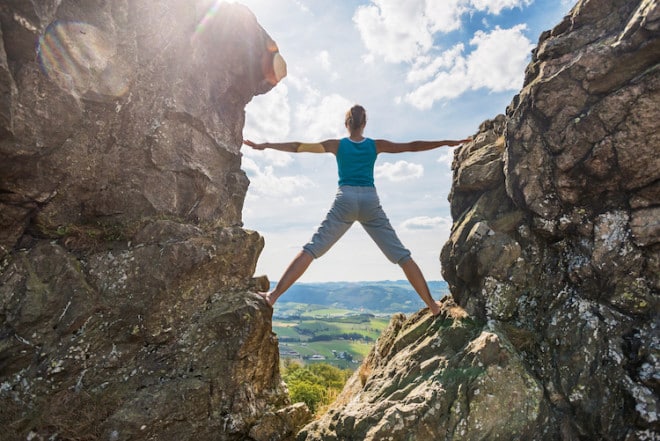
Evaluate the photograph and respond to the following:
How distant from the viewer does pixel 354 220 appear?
9.16m

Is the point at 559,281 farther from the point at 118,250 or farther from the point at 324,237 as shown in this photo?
the point at 118,250

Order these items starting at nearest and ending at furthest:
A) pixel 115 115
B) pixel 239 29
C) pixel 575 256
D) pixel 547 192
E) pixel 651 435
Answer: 1. pixel 651 435
2. pixel 575 256
3. pixel 547 192
4. pixel 115 115
5. pixel 239 29

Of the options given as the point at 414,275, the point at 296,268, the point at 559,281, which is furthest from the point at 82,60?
the point at 559,281

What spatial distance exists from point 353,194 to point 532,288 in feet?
15.3

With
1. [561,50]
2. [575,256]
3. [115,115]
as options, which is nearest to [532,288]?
[575,256]

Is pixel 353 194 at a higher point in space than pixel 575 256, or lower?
higher

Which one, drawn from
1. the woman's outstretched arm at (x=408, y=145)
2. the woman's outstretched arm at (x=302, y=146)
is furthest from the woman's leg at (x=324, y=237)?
the woman's outstretched arm at (x=408, y=145)

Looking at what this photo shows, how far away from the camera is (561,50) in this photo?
920 cm

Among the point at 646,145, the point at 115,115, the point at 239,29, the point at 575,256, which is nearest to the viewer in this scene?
the point at 646,145

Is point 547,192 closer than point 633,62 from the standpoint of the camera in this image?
No

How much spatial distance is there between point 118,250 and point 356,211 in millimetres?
5813

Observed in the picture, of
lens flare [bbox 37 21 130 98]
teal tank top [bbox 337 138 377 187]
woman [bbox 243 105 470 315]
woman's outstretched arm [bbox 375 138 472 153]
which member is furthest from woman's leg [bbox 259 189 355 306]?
lens flare [bbox 37 21 130 98]

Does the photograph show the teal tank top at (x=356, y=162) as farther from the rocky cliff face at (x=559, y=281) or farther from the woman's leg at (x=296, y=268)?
the rocky cliff face at (x=559, y=281)

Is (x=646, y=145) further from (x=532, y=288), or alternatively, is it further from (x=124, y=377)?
(x=124, y=377)
